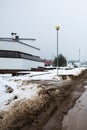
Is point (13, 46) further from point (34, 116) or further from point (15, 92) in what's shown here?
point (34, 116)

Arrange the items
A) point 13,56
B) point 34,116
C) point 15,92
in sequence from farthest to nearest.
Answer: point 13,56
point 15,92
point 34,116

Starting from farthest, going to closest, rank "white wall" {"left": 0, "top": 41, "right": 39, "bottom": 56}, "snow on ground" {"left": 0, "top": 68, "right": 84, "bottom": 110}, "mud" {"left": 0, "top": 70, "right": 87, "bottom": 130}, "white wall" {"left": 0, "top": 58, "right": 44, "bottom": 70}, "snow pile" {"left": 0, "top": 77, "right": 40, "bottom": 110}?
"white wall" {"left": 0, "top": 41, "right": 39, "bottom": 56}, "white wall" {"left": 0, "top": 58, "right": 44, "bottom": 70}, "snow on ground" {"left": 0, "top": 68, "right": 84, "bottom": 110}, "snow pile" {"left": 0, "top": 77, "right": 40, "bottom": 110}, "mud" {"left": 0, "top": 70, "right": 87, "bottom": 130}

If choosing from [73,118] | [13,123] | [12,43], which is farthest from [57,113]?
[12,43]

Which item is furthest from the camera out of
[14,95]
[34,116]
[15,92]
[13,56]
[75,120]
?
[13,56]

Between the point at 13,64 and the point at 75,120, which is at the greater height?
the point at 13,64

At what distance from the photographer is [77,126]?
875cm

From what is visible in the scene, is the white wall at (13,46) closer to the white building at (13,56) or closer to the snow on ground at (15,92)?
the white building at (13,56)

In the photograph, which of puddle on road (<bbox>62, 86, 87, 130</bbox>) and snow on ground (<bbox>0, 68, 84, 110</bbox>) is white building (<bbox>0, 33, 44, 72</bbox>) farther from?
puddle on road (<bbox>62, 86, 87, 130</bbox>)

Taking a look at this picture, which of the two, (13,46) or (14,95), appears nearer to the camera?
(14,95)

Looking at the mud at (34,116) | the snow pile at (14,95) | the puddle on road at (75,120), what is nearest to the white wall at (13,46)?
the snow pile at (14,95)

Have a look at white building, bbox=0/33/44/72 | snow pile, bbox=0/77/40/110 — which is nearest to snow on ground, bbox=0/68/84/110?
snow pile, bbox=0/77/40/110

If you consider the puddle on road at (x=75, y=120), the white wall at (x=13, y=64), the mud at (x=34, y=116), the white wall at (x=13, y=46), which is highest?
the white wall at (x=13, y=46)

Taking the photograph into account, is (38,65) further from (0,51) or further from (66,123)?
(66,123)

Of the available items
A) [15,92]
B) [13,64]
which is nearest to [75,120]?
[15,92]
